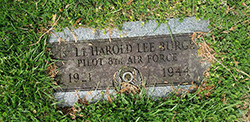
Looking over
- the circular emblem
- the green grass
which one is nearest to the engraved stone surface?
the circular emblem

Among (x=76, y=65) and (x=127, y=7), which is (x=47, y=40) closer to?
(x=76, y=65)

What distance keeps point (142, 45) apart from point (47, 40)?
1373 mm

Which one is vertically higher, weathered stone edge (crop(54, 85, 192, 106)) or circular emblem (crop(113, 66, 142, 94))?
circular emblem (crop(113, 66, 142, 94))

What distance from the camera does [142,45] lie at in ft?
8.95

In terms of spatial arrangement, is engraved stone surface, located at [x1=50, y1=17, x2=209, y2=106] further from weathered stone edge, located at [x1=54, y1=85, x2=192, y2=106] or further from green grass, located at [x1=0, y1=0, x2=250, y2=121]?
green grass, located at [x1=0, y1=0, x2=250, y2=121]

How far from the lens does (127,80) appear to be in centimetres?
273

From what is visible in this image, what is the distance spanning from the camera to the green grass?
2.63 meters

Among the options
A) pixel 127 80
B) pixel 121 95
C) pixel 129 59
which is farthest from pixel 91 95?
pixel 129 59

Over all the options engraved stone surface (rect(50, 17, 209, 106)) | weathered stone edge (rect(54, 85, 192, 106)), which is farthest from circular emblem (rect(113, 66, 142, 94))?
weathered stone edge (rect(54, 85, 192, 106))

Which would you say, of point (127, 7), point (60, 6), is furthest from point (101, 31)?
point (60, 6)

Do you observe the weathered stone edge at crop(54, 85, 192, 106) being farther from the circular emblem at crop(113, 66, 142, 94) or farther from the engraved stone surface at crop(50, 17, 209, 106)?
the circular emblem at crop(113, 66, 142, 94)

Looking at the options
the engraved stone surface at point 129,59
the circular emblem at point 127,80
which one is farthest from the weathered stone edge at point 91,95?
the circular emblem at point 127,80

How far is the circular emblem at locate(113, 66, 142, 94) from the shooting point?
2717 millimetres

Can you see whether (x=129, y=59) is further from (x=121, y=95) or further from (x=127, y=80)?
(x=121, y=95)
